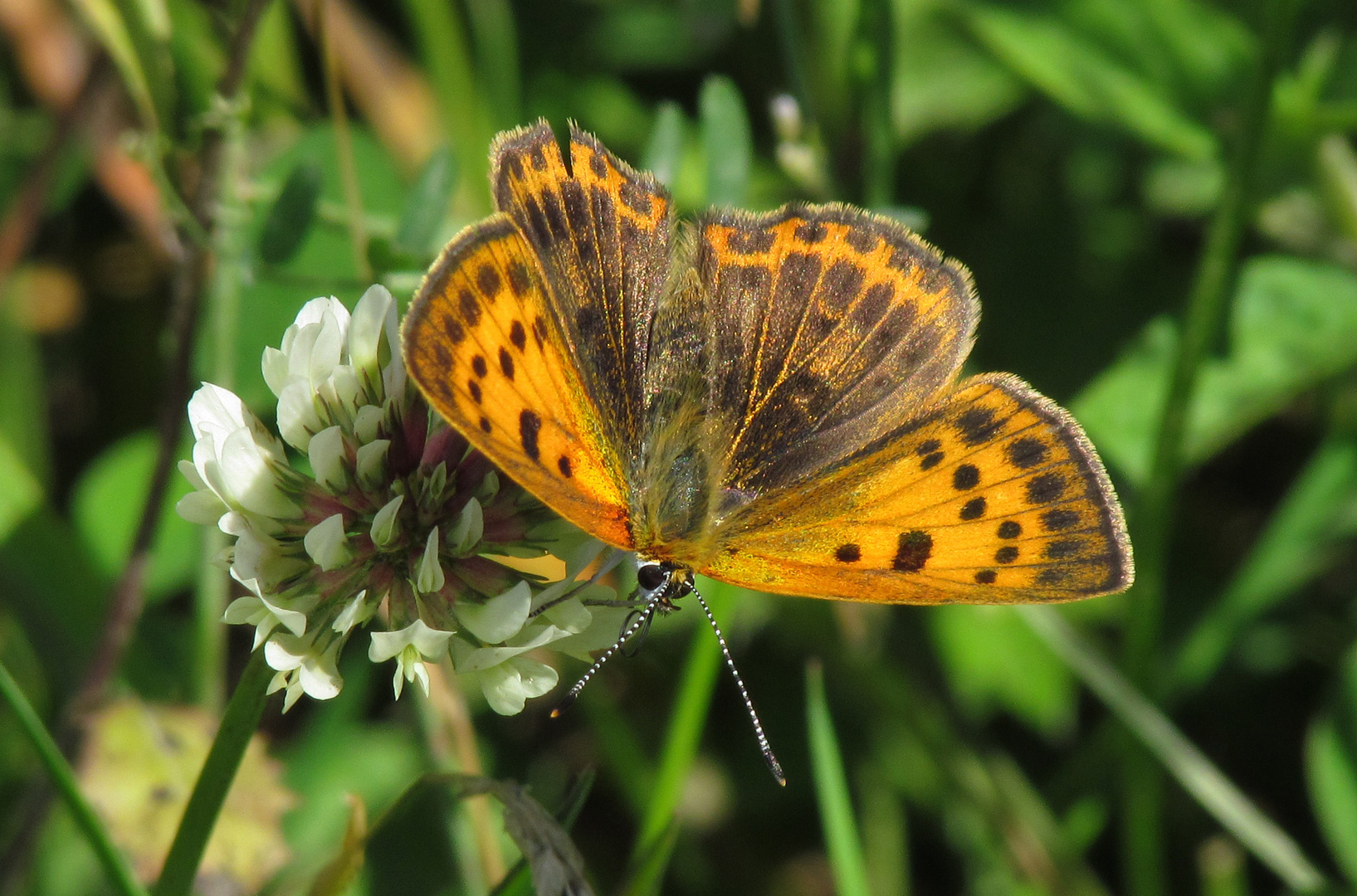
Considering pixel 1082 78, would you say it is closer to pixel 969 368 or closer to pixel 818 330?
pixel 969 368

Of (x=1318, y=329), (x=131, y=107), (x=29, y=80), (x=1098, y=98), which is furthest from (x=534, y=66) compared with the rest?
(x=1318, y=329)

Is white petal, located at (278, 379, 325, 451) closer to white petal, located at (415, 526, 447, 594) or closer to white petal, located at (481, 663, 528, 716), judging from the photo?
white petal, located at (415, 526, 447, 594)

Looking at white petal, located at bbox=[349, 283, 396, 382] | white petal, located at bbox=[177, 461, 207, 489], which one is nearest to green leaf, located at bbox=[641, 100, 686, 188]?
white petal, located at bbox=[349, 283, 396, 382]

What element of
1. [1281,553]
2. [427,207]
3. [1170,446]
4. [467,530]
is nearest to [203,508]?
Answer: [467,530]

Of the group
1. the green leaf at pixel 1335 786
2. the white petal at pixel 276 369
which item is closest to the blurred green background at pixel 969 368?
the green leaf at pixel 1335 786

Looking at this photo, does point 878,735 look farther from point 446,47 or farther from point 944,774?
point 446,47

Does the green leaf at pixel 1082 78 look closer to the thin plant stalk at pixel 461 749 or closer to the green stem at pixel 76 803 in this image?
the thin plant stalk at pixel 461 749
